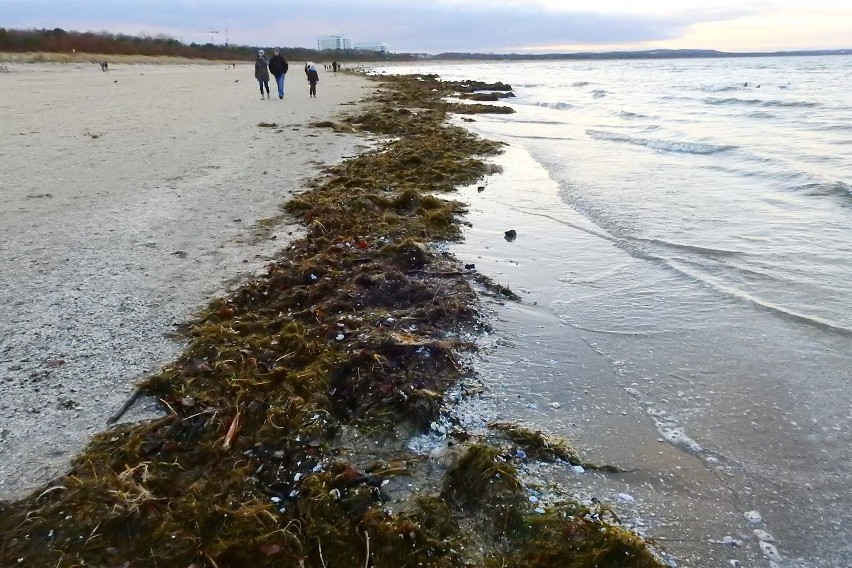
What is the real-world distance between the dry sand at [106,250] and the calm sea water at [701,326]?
1974 mm

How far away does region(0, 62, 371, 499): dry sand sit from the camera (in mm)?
2535

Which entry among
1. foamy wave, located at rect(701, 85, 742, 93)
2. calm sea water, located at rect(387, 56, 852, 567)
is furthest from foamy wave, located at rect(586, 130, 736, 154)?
foamy wave, located at rect(701, 85, 742, 93)

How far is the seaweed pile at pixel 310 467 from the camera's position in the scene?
73.1 inches

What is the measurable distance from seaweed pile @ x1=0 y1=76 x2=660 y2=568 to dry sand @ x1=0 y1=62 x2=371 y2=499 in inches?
9.3

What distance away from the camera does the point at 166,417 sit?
2.42 metres

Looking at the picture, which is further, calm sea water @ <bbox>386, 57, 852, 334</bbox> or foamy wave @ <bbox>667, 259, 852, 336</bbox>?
calm sea water @ <bbox>386, 57, 852, 334</bbox>

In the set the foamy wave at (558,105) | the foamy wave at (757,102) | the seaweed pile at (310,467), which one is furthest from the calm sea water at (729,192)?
the foamy wave at (558,105)

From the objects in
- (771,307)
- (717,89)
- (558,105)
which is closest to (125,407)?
(771,307)

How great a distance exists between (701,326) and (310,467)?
2738 mm

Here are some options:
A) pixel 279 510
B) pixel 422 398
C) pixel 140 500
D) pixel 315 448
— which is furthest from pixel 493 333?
pixel 140 500

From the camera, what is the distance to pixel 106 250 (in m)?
4.38

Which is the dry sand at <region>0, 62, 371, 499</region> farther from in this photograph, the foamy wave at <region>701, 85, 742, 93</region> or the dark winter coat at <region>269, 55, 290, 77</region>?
the foamy wave at <region>701, 85, 742, 93</region>

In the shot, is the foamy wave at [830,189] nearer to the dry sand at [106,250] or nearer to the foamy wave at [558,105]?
the dry sand at [106,250]

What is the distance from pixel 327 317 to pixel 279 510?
1.57 m
